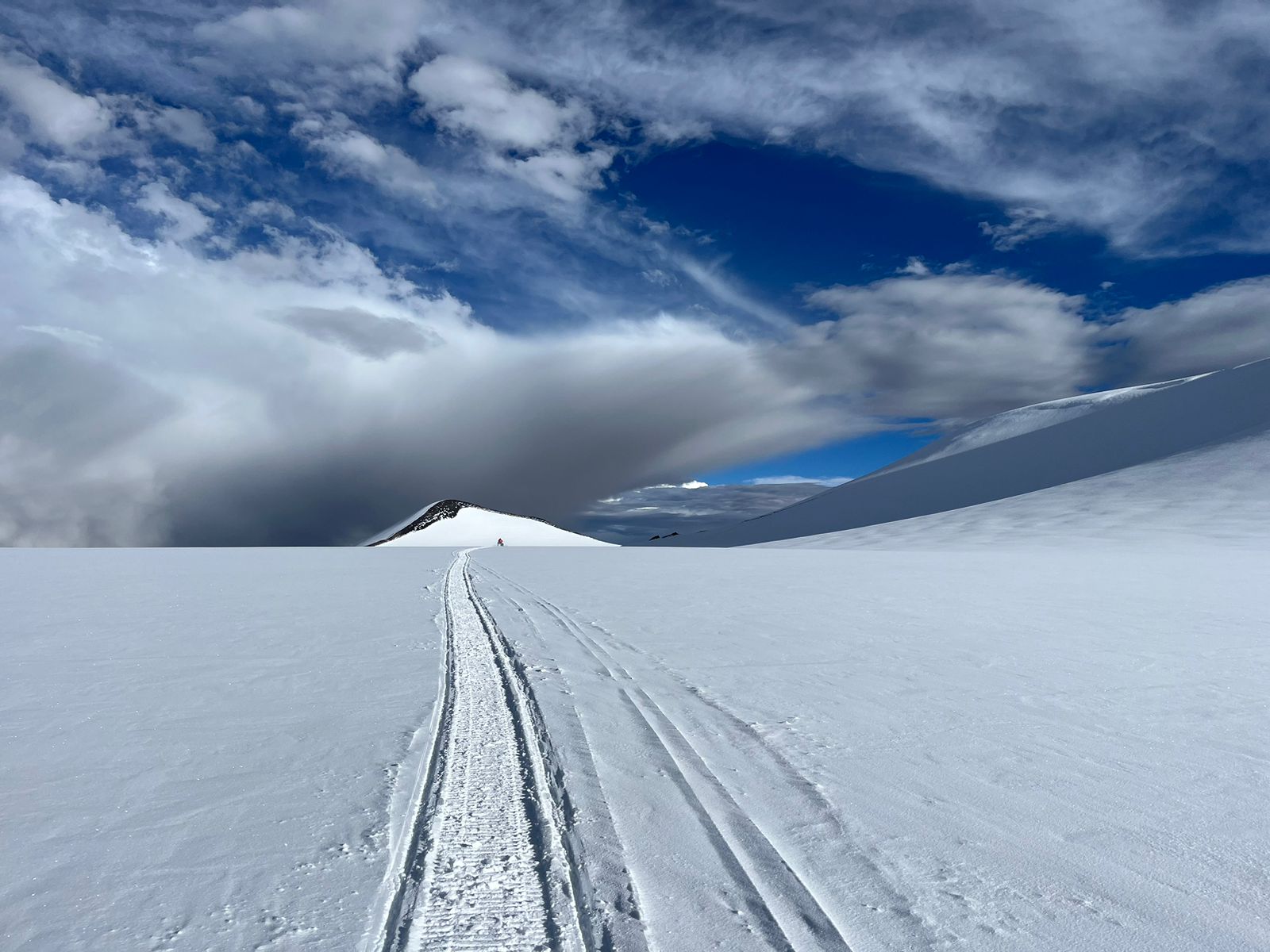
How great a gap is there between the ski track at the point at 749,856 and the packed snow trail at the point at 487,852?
33.3 inches

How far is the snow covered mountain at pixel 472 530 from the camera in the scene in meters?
103

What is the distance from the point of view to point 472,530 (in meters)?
114

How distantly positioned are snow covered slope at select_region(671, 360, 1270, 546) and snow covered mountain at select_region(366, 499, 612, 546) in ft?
125

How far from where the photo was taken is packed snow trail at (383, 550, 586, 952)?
309cm

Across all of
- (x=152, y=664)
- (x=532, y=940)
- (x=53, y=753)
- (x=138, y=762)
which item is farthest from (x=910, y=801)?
(x=152, y=664)

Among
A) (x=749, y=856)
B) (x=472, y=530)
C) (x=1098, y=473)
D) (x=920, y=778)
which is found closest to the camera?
(x=749, y=856)

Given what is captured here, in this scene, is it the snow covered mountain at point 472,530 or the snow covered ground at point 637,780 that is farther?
the snow covered mountain at point 472,530

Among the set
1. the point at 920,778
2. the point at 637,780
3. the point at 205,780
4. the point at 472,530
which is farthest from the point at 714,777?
the point at 472,530

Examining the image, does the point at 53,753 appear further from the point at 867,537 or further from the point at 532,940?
the point at 867,537

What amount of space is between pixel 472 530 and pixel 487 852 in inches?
4464

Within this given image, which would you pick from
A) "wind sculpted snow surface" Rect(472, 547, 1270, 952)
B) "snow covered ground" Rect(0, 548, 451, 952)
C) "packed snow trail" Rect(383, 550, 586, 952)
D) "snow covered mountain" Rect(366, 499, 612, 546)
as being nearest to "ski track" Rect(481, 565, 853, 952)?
"wind sculpted snow surface" Rect(472, 547, 1270, 952)

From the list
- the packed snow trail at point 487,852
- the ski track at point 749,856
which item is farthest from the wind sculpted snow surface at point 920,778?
the packed snow trail at point 487,852

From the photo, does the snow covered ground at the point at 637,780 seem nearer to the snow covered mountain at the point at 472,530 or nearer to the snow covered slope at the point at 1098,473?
the snow covered slope at the point at 1098,473

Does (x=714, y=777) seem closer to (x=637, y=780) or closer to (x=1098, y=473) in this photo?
(x=637, y=780)
